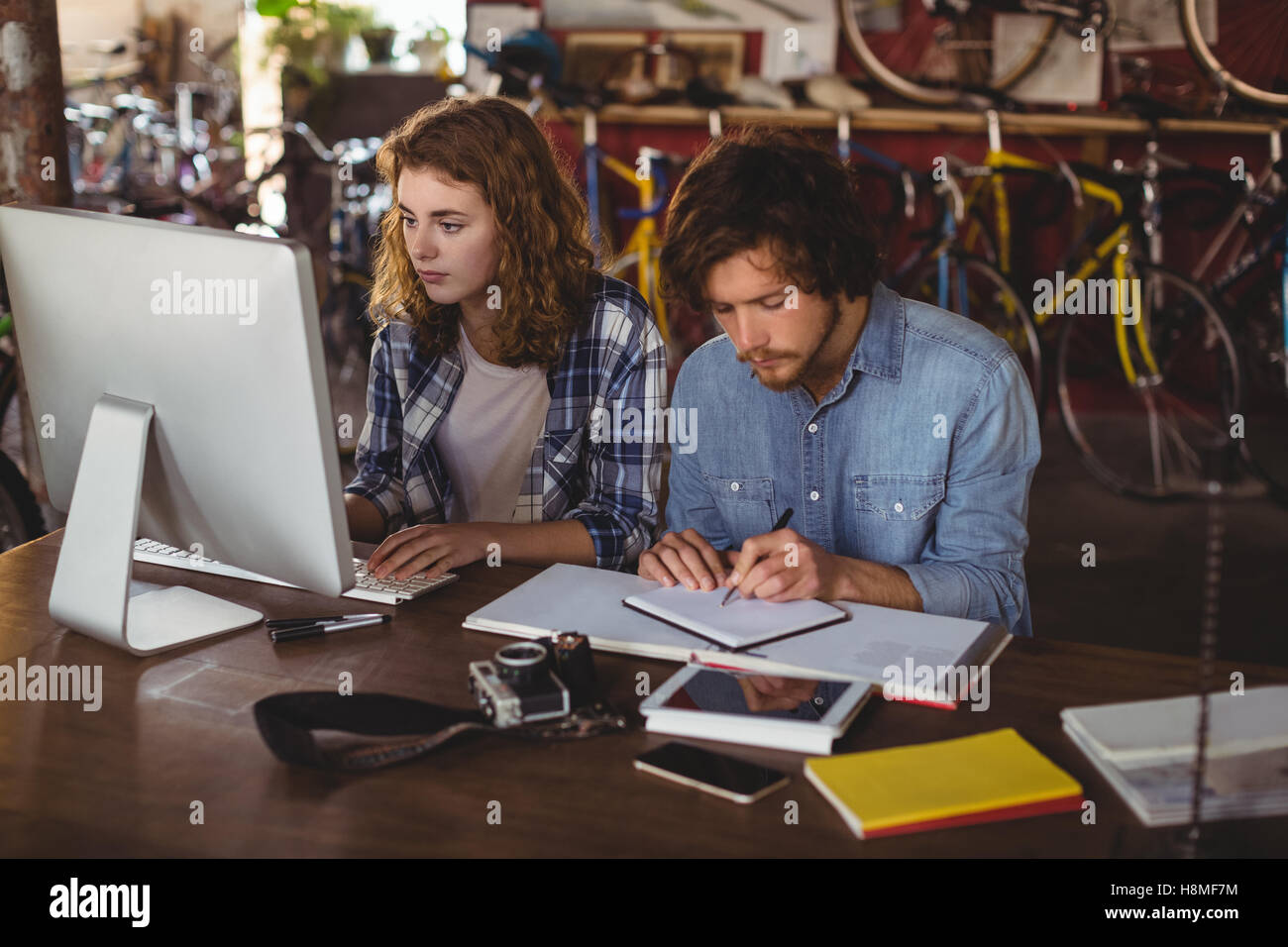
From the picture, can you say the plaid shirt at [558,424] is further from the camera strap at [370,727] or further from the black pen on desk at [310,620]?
the camera strap at [370,727]

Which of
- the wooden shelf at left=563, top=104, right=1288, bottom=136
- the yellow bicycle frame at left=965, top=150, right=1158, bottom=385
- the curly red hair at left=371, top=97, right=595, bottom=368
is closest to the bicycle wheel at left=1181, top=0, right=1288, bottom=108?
the wooden shelf at left=563, top=104, right=1288, bottom=136

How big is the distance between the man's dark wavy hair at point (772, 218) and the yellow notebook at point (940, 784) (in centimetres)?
67

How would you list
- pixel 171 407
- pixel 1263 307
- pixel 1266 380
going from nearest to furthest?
pixel 171 407, pixel 1263 307, pixel 1266 380

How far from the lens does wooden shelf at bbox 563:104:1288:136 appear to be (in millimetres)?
4590

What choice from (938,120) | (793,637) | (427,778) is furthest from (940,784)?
(938,120)

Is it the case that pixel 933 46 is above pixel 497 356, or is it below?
above

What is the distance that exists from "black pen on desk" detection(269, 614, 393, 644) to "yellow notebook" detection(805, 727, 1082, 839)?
56 cm

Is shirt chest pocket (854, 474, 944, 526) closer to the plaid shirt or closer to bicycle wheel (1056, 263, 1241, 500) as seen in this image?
the plaid shirt

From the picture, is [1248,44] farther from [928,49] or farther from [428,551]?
[428,551]

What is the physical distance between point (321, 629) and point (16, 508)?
1.60 m

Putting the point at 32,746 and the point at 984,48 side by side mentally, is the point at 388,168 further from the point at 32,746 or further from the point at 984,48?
the point at 984,48

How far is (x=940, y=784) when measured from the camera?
0.93 m

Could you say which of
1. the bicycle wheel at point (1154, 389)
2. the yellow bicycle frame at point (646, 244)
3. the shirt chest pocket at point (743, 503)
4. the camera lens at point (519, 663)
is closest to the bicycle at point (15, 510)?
the shirt chest pocket at point (743, 503)

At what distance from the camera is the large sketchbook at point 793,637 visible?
1.14 meters
